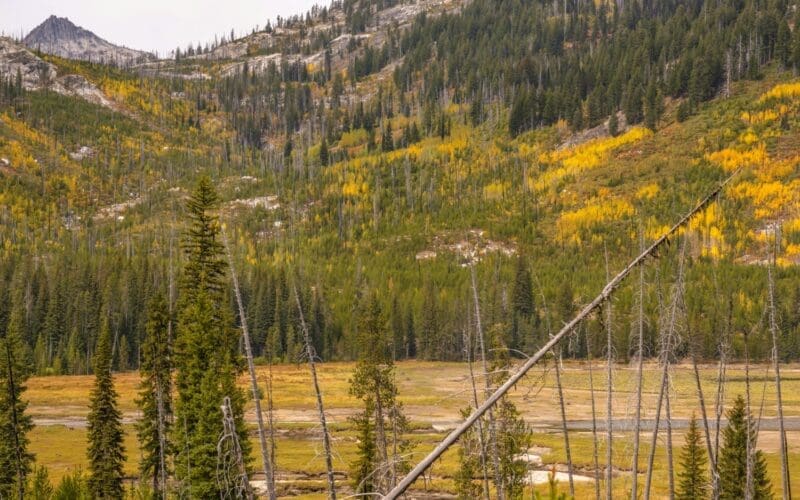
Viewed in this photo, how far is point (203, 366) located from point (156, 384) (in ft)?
24.4

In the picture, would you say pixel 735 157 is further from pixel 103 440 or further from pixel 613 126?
pixel 103 440

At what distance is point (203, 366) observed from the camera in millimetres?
26672

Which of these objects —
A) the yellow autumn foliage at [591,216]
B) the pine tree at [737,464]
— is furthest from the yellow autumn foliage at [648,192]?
the pine tree at [737,464]

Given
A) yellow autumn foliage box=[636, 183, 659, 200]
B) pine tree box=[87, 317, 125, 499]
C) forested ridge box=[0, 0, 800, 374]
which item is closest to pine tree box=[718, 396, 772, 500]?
pine tree box=[87, 317, 125, 499]

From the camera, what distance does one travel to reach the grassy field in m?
45.4

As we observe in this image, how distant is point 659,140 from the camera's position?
17025cm

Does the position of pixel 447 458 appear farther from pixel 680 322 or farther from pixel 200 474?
pixel 680 322

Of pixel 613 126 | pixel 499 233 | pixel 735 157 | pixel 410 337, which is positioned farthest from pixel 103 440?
pixel 613 126

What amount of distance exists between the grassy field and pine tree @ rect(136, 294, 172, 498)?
5.06 metres

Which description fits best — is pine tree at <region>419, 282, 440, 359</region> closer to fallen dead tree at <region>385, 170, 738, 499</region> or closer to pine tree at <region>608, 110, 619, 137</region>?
pine tree at <region>608, 110, 619, 137</region>

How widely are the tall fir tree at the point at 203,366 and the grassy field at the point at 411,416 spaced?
622 cm

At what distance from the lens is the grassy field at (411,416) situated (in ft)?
149

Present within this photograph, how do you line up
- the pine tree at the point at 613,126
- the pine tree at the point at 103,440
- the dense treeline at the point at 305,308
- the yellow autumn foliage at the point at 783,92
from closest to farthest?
the pine tree at the point at 103,440 → the dense treeline at the point at 305,308 → the yellow autumn foliage at the point at 783,92 → the pine tree at the point at 613,126

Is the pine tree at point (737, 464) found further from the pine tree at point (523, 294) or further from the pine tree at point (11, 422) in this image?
the pine tree at point (523, 294)
